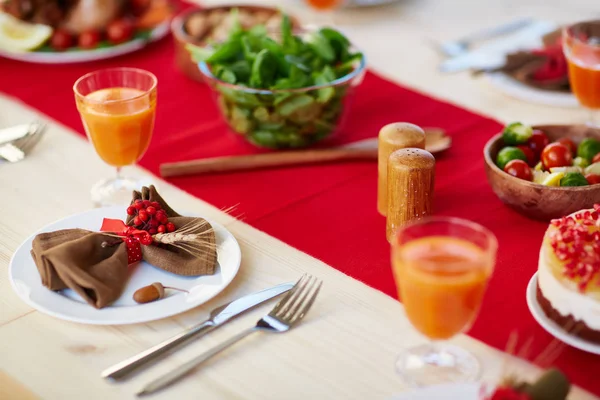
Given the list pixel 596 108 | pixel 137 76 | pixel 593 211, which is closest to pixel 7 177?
pixel 137 76

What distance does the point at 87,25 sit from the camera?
2.17 meters

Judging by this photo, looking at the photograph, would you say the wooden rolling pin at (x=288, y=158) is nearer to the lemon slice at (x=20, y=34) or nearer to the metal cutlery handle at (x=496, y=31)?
the metal cutlery handle at (x=496, y=31)

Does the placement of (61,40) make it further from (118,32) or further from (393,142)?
(393,142)

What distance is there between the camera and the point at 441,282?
3.01 ft

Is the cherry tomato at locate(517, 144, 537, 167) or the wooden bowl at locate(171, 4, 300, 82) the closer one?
the cherry tomato at locate(517, 144, 537, 167)

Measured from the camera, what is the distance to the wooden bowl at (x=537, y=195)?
130 centimetres

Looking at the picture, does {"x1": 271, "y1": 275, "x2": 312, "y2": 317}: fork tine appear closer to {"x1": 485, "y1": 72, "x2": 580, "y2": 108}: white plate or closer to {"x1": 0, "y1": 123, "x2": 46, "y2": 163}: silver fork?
{"x1": 0, "y1": 123, "x2": 46, "y2": 163}: silver fork

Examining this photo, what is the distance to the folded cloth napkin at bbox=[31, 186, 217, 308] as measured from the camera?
1.12 metres

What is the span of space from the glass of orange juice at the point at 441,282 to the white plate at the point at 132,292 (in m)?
0.31

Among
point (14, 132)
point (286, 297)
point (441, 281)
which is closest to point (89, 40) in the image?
point (14, 132)

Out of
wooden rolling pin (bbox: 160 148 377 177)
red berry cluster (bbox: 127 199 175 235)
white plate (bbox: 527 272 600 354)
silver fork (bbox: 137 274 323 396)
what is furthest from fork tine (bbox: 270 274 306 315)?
wooden rolling pin (bbox: 160 148 377 177)

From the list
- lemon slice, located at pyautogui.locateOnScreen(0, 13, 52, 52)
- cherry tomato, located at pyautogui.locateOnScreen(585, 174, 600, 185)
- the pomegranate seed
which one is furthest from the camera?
lemon slice, located at pyautogui.locateOnScreen(0, 13, 52, 52)

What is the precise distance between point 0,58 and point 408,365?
162 centimetres

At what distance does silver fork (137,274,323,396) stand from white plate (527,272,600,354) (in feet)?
1.05
